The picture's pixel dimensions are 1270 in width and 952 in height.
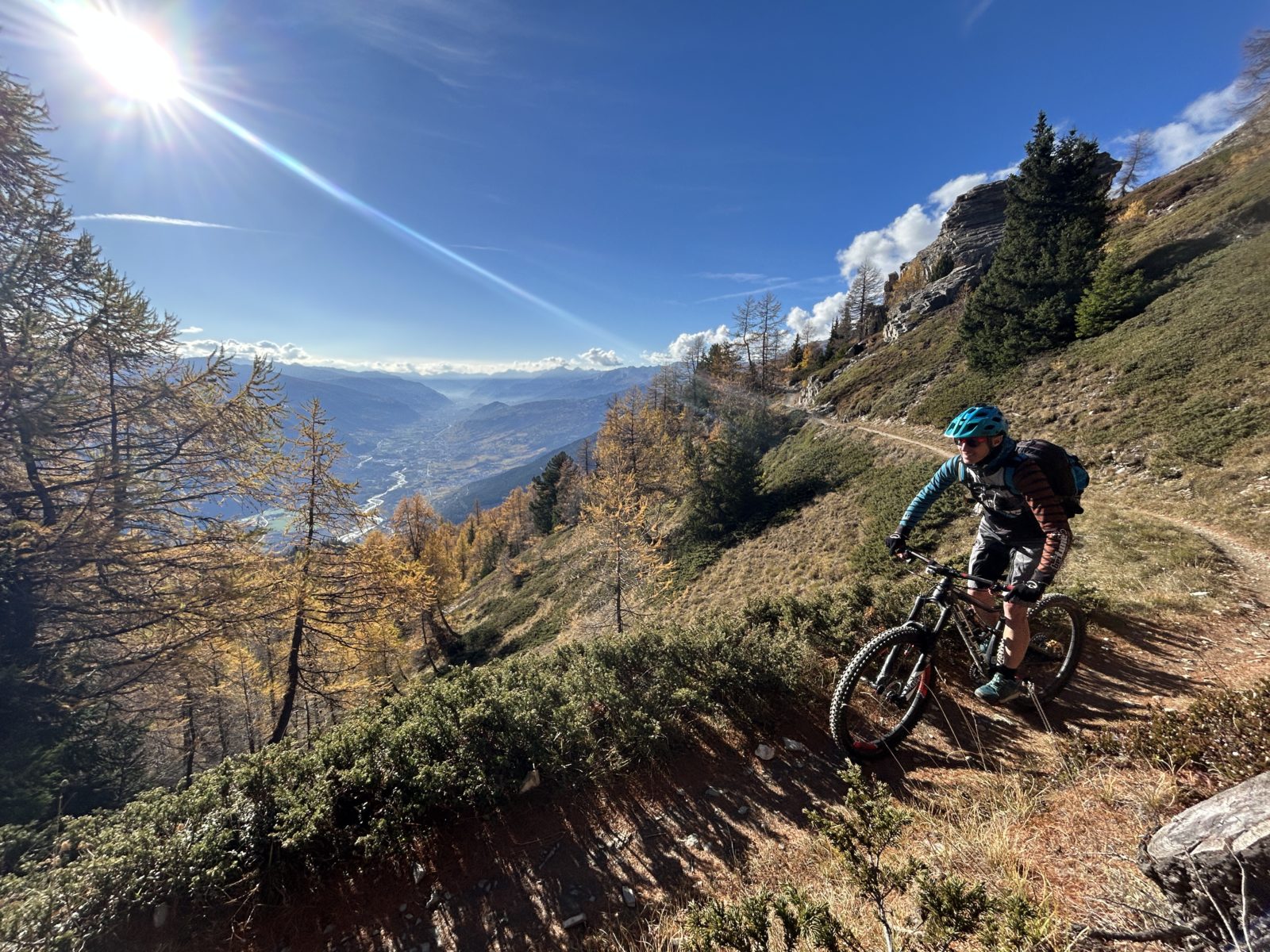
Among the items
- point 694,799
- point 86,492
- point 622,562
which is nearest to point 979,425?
point 694,799

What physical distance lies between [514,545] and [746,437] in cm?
3348

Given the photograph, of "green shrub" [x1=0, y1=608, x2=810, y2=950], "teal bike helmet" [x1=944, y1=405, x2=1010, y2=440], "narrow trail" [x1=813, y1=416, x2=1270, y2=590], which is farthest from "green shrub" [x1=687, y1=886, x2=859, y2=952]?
"narrow trail" [x1=813, y1=416, x2=1270, y2=590]

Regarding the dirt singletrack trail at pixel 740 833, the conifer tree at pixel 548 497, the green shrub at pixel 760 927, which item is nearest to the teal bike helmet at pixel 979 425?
the dirt singletrack trail at pixel 740 833

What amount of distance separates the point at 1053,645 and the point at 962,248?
58.3 meters

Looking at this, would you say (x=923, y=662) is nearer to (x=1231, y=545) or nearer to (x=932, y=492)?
(x=932, y=492)

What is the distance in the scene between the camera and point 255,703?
20.0 meters

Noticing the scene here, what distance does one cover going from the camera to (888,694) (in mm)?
4535

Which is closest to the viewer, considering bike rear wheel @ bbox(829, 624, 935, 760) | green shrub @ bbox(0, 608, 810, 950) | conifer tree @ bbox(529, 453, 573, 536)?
green shrub @ bbox(0, 608, 810, 950)

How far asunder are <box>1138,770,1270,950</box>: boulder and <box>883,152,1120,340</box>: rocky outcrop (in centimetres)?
4805

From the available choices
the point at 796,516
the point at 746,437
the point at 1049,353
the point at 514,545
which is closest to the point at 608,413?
the point at 746,437

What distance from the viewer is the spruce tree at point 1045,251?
22141mm

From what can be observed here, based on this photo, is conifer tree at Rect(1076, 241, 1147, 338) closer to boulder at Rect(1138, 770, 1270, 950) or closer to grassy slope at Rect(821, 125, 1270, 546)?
grassy slope at Rect(821, 125, 1270, 546)

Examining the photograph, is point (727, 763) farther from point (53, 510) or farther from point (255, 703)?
point (255, 703)

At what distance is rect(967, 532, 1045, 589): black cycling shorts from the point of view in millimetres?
4324
